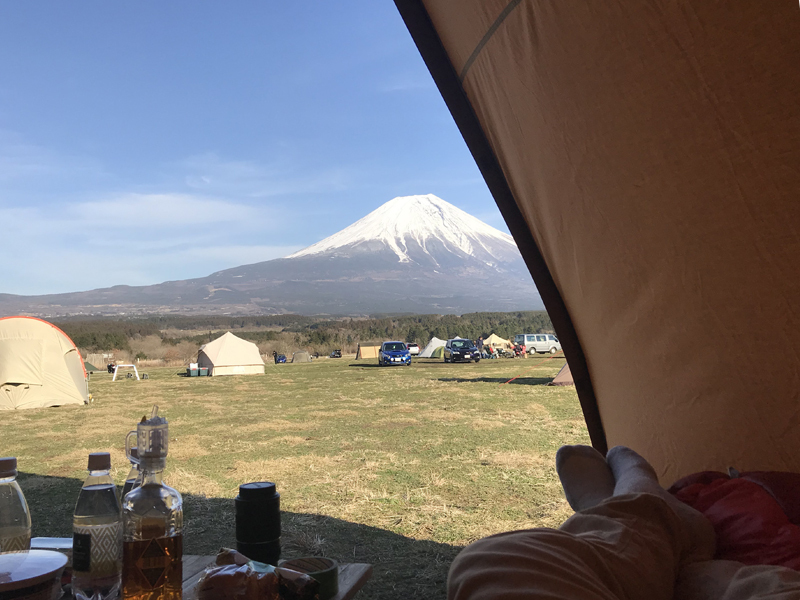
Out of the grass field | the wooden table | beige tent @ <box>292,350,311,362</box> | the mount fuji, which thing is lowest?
beige tent @ <box>292,350,311,362</box>

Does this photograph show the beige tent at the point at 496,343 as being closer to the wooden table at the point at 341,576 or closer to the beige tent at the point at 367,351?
the beige tent at the point at 367,351

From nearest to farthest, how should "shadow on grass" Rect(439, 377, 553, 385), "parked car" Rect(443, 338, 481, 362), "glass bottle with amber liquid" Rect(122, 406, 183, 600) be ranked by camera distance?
"glass bottle with amber liquid" Rect(122, 406, 183, 600), "shadow on grass" Rect(439, 377, 553, 385), "parked car" Rect(443, 338, 481, 362)

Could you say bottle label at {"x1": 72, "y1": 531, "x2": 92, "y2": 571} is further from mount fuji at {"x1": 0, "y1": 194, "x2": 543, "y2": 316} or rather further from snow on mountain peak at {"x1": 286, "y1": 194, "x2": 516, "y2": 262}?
snow on mountain peak at {"x1": 286, "y1": 194, "x2": 516, "y2": 262}

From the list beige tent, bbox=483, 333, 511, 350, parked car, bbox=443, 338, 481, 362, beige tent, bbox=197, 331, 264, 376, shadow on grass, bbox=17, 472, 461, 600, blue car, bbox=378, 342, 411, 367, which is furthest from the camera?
beige tent, bbox=483, 333, 511, 350

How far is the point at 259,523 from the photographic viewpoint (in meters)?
1.19

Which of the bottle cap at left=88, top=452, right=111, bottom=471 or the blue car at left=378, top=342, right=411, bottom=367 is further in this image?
the blue car at left=378, top=342, right=411, bottom=367

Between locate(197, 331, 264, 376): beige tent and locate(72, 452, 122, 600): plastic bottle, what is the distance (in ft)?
54.7

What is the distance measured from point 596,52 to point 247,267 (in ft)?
561

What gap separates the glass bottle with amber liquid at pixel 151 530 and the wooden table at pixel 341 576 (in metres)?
0.11

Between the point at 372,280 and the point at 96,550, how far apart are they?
146942 millimetres

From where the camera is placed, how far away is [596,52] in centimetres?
159

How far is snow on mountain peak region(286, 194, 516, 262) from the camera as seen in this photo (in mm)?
164750

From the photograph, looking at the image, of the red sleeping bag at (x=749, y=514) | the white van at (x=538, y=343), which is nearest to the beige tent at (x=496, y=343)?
the white van at (x=538, y=343)

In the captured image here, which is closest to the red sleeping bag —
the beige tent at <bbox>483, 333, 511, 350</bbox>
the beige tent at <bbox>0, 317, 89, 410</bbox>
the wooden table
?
the wooden table
